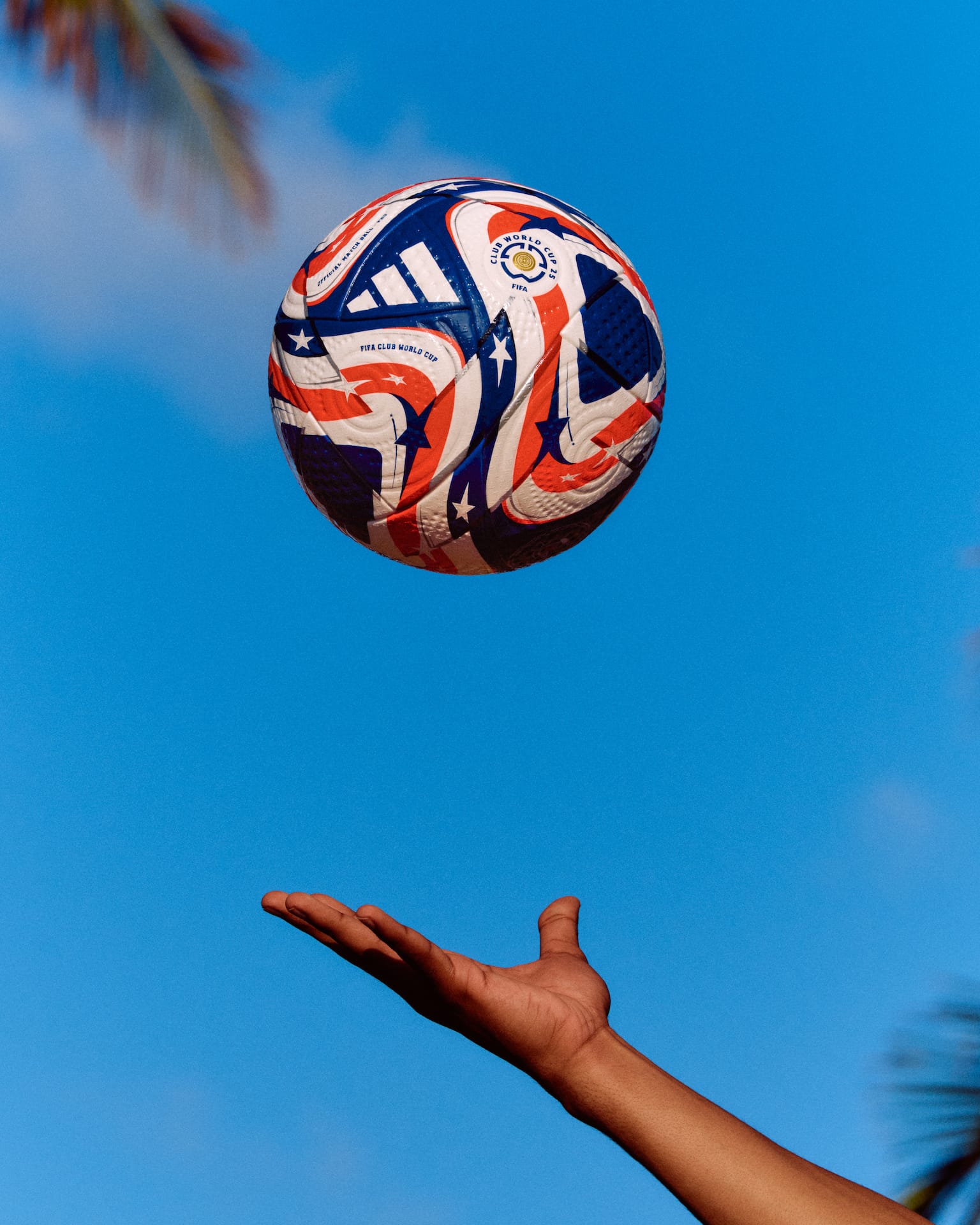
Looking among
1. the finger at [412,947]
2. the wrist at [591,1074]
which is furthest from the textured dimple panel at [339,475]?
the wrist at [591,1074]

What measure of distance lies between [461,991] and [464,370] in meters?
3.42

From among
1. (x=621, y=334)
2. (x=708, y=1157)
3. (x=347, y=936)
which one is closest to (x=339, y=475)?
(x=621, y=334)

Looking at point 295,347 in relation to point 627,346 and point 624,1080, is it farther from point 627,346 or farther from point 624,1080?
point 624,1080

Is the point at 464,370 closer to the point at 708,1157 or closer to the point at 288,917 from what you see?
the point at 288,917

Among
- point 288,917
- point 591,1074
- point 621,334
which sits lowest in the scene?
point 591,1074

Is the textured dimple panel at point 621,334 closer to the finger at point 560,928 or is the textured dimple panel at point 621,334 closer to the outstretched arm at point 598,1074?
the finger at point 560,928

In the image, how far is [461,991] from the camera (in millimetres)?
3484

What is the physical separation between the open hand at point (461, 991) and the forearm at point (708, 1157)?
10cm

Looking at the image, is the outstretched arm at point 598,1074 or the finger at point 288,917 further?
the finger at point 288,917

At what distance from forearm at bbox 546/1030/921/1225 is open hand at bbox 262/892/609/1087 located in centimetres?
10

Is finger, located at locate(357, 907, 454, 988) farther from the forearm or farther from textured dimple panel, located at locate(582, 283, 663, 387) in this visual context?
textured dimple panel, located at locate(582, 283, 663, 387)

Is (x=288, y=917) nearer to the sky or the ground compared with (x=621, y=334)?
nearer to the ground

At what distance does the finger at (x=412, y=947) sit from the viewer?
3316mm

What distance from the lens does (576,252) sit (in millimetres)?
6566
